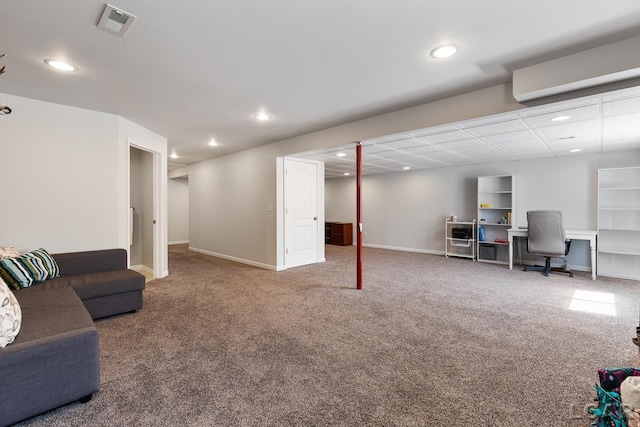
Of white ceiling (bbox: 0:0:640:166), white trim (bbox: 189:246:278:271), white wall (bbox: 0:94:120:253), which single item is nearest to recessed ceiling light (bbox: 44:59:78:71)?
white ceiling (bbox: 0:0:640:166)

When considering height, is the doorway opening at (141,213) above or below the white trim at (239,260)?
above

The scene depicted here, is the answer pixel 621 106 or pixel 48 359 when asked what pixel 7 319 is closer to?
pixel 48 359

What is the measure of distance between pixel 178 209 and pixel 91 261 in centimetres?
644

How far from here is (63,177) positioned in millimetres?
3588

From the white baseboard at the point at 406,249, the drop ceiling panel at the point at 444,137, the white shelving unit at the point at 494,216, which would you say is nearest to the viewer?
the drop ceiling panel at the point at 444,137

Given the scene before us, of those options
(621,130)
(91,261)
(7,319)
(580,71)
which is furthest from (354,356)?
(621,130)

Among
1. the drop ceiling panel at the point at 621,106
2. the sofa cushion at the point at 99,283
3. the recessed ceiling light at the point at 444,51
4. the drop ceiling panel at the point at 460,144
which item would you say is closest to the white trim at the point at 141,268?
the sofa cushion at the point at 99,283

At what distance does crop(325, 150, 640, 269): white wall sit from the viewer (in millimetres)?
5762

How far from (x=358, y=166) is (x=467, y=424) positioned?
11.4 feet

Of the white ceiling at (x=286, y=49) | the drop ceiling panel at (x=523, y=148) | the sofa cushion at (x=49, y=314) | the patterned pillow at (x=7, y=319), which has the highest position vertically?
the white ceiling at (x=286, y=49)

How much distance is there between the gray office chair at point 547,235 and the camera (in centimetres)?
516

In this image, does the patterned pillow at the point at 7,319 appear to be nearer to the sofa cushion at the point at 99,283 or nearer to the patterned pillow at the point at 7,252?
the sofa cushion at the point at 99,283

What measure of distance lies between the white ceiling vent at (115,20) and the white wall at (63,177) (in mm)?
2317

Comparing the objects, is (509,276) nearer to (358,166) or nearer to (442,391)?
(358,166)
